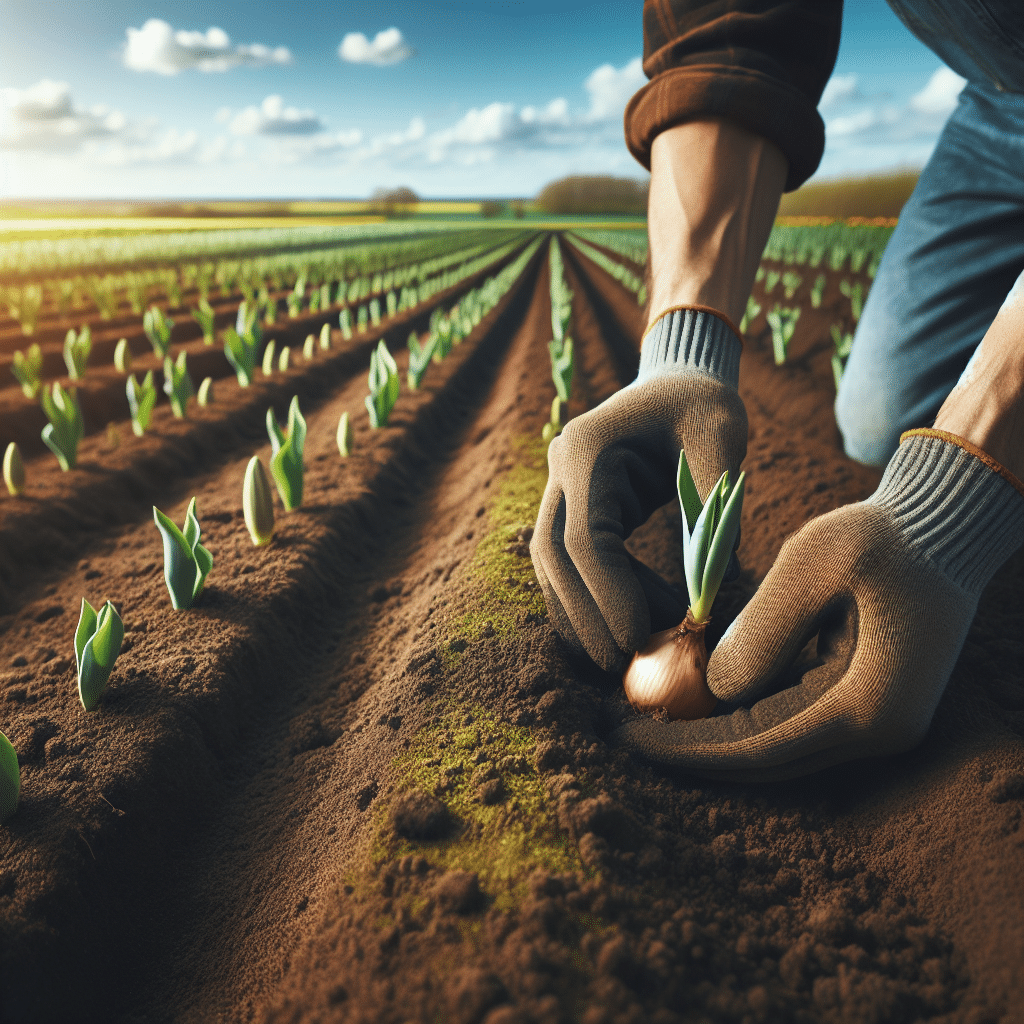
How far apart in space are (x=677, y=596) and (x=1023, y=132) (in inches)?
101

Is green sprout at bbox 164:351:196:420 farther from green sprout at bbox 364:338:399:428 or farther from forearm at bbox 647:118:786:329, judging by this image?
forearm at bbox 647:118:786:329

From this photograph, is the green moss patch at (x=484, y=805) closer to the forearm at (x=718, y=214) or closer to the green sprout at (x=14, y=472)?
the forearm at (x=718, y=214)

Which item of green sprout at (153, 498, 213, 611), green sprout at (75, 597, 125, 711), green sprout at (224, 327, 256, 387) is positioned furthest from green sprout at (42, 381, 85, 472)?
green sprout at (75, 597, 125, 711)

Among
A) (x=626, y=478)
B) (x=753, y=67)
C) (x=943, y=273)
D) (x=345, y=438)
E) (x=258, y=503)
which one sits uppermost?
(x=753, y=67)

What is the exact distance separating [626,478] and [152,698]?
1.37m

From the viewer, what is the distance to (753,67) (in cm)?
191

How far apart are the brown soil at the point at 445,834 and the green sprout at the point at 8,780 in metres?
0.05

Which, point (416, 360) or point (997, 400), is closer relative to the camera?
point (997, 400)

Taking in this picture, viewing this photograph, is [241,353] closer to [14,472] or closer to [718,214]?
[14,472]

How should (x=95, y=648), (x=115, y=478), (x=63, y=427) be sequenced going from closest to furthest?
(x=95, y=648)
(x=63, y=427)
(x=115, y=478)

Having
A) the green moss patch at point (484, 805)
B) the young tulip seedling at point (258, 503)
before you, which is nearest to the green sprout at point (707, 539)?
the green moss patch at point (484, 805)

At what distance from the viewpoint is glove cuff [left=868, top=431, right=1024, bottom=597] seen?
1358mm

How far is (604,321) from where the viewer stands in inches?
352

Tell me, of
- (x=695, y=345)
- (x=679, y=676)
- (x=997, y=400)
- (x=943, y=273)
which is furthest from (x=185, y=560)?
(x=943, y=273)
